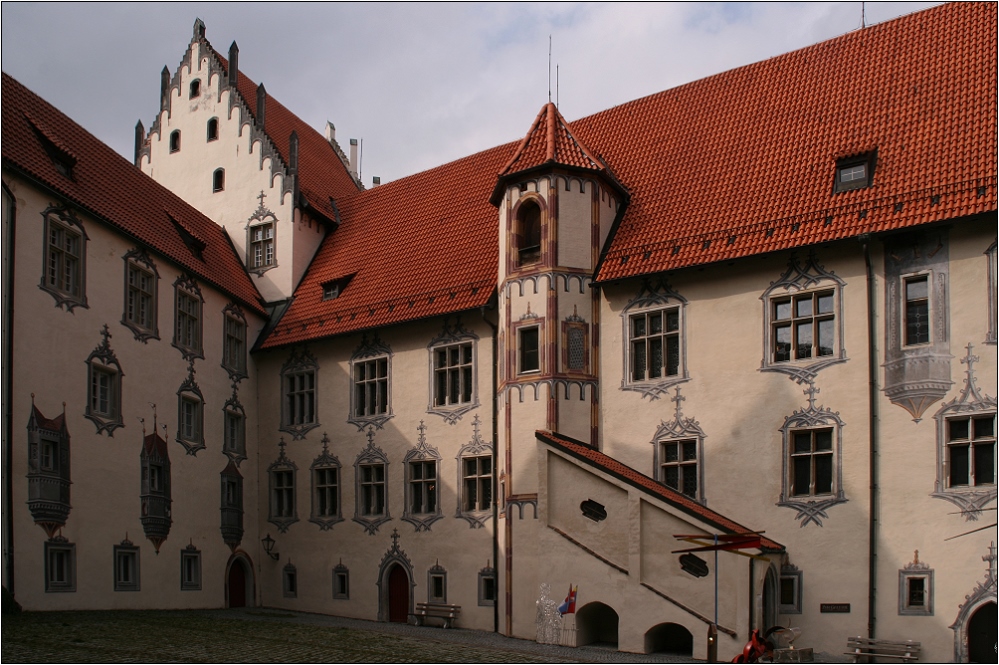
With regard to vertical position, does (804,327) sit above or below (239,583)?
above

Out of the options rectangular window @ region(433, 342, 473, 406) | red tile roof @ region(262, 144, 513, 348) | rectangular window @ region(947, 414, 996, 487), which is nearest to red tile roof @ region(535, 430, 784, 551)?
rectangular window @ region(947, 414, 996, 487)

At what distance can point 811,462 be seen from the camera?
833 inches

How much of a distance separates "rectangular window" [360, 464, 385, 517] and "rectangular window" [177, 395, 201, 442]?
12.4ft

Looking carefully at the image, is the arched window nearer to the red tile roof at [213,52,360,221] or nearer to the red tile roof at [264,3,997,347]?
the red tile roof at [264,3,997,347]

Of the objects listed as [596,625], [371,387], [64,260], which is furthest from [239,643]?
[371,387]

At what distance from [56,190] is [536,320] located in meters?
9.45

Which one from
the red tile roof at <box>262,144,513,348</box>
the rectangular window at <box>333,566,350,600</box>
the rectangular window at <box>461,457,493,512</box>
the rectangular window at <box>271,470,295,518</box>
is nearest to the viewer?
the rectangular window at <box>461,457,493,512</box>

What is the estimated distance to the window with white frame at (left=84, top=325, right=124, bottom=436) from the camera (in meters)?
23.1

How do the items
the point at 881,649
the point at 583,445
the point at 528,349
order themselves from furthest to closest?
the point at 528,349 < the point at 583,445 < the point at 881,649

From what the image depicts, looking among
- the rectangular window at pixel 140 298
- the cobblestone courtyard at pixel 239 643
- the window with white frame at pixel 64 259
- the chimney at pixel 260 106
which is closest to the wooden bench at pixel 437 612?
the cobblestone courtyard at pixel 239 643

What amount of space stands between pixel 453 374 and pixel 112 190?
832 centimetres

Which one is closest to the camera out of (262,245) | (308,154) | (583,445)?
(583,445)

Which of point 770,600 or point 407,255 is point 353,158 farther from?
point 770,600

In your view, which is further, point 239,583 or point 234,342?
point 234,342
